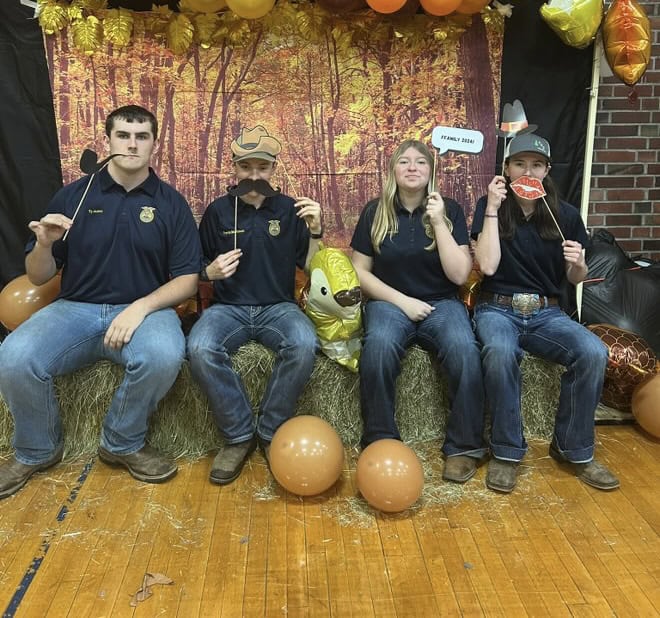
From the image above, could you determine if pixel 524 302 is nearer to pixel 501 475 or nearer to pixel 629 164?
pixel 501 475

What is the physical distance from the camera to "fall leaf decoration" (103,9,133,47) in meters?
3.40

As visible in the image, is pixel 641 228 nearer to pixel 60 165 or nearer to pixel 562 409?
pixel 562 409

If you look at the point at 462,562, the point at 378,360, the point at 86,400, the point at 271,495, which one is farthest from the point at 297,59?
the point at 462,562

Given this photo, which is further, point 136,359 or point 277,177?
point 277,177

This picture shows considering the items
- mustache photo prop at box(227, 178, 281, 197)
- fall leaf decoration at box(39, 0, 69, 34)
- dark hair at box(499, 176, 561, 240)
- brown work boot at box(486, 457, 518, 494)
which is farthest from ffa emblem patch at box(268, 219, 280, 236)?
fall leaf decoration at box(39, 0, 69, 34)

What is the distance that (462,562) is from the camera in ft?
7.18

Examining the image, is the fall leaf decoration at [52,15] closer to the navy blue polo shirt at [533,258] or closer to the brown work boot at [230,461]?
the brown work boot at [230,461]

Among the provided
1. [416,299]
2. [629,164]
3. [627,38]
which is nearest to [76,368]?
[416,299]

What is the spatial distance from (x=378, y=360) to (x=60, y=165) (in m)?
2.18

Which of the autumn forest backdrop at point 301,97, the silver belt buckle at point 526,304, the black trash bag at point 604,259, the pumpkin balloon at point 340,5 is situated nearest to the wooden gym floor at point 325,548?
the silver belt buckle at point 526,304

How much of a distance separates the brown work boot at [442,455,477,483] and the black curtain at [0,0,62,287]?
261cm

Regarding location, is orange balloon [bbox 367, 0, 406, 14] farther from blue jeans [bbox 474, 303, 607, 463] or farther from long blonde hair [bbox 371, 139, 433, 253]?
blue jeans [bbox 474, 303, 607, 463]

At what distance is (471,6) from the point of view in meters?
3.30

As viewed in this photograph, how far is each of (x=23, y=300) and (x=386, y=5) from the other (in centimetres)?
223
